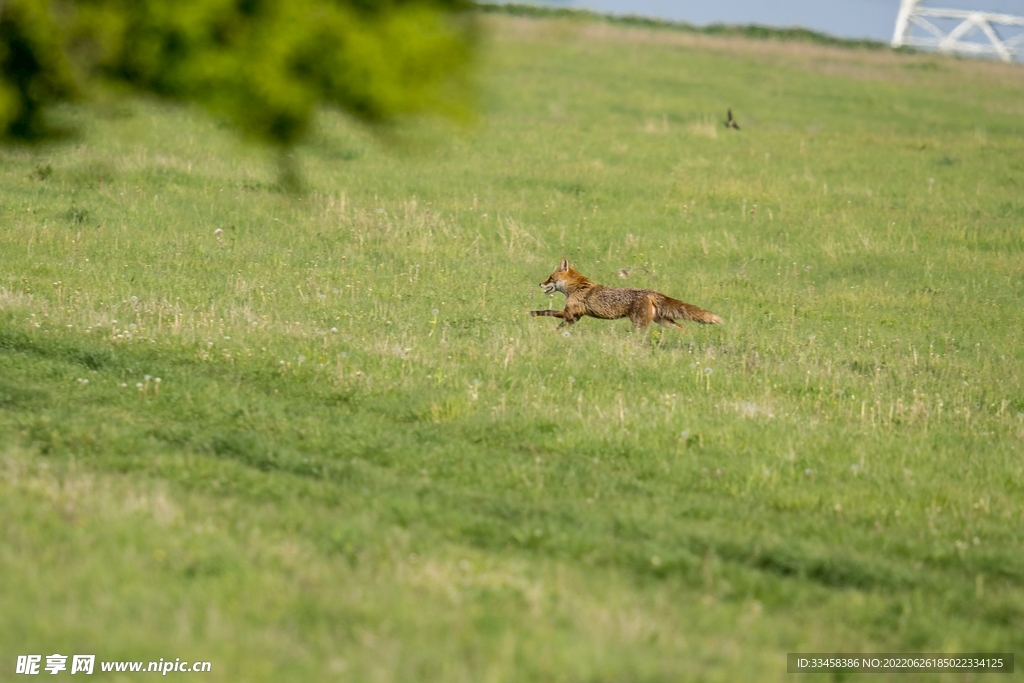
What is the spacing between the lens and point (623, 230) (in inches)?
718

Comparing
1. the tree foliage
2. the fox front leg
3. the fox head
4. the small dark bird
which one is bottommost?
the fox front leg

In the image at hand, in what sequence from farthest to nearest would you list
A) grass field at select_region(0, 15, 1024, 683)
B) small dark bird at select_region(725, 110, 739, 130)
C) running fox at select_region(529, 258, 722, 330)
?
small dark bird at select_region(725, 110, 739, 130), running fox at select_region(529, 258, 722, 330), grass field at select_region(0, 15, 1024, 683)

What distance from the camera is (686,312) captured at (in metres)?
11.7

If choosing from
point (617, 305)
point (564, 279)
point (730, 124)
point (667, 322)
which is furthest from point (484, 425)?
point (730, 124)

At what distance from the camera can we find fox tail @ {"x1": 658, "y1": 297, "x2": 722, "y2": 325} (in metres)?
11.6

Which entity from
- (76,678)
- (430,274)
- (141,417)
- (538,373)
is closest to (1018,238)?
(430,274)

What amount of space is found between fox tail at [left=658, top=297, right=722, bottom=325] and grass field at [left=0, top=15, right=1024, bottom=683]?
0.28 meters

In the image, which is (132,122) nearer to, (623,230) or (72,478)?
(72,478)

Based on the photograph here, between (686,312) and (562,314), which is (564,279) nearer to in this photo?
(562,314)

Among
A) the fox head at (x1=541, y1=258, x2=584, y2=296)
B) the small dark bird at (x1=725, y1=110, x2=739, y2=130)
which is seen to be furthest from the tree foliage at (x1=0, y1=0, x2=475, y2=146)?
the small dark bird at (x1=725, y1=110, x2=739, y2=130)

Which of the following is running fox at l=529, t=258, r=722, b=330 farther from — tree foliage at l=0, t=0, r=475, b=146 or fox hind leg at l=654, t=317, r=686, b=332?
tree foliage at l=0, t=0, r=475, b=146

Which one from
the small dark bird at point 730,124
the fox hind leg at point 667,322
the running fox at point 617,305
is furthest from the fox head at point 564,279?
the small dark bird at point 730,124

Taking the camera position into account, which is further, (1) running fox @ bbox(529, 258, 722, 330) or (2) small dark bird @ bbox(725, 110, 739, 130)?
(2) small dark bird @ bbox(725, 110, 739, 130)

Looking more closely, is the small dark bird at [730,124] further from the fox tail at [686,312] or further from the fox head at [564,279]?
the fox tail at [686,312]
